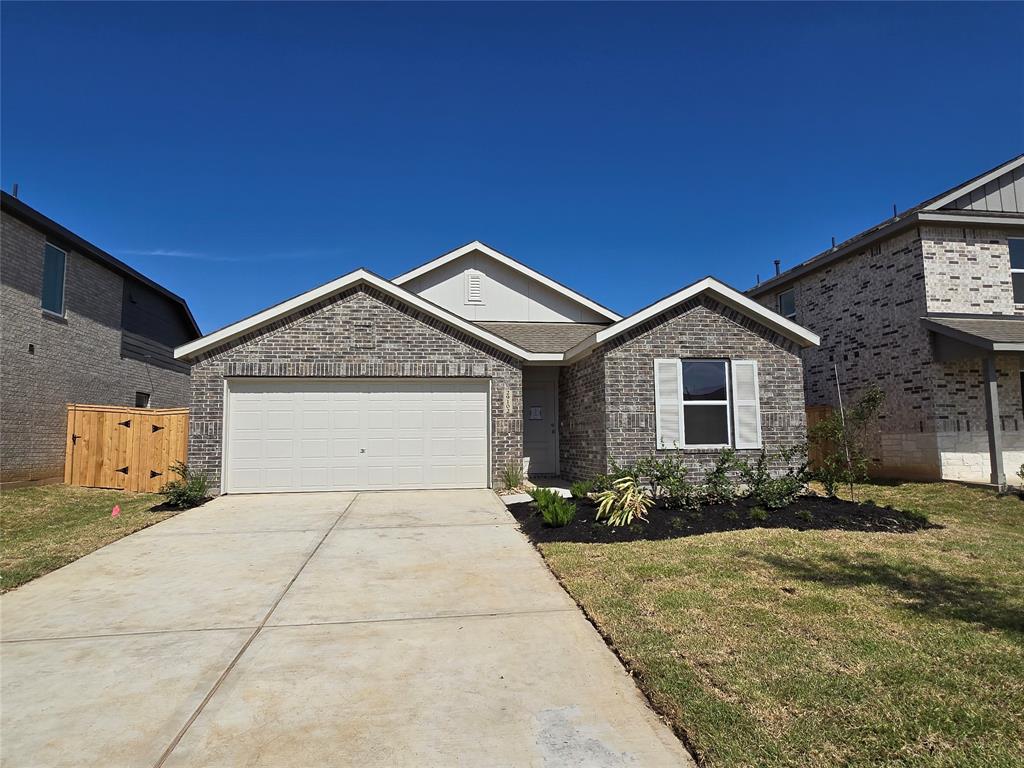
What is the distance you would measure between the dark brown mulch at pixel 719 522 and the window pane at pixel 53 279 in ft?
41.1

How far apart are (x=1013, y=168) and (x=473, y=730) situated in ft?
58.0

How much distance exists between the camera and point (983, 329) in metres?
12.5

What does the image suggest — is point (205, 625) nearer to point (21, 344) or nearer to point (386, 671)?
point (386, 671)

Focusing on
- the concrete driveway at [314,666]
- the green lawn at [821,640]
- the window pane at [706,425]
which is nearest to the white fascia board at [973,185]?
the window pane at [706,425]

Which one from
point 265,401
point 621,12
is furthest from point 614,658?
point 621,12

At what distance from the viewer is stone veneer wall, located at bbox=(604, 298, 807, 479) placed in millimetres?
11102

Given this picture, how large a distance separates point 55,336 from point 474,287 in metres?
10.3

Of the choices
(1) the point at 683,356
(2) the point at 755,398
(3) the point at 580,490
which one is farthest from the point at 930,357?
(3) the point at 580,490

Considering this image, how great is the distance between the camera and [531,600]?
207 inches

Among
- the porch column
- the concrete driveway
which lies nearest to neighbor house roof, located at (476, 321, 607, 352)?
the concrete driveway

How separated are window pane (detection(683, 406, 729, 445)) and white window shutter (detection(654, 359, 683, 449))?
0.58ft

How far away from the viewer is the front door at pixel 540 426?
14.4m

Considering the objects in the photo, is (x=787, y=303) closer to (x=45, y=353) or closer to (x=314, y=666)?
(x=314, y=666)

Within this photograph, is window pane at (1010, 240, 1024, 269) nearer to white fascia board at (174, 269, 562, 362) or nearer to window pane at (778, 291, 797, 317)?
window pane at (778, 291, 797, 317)
